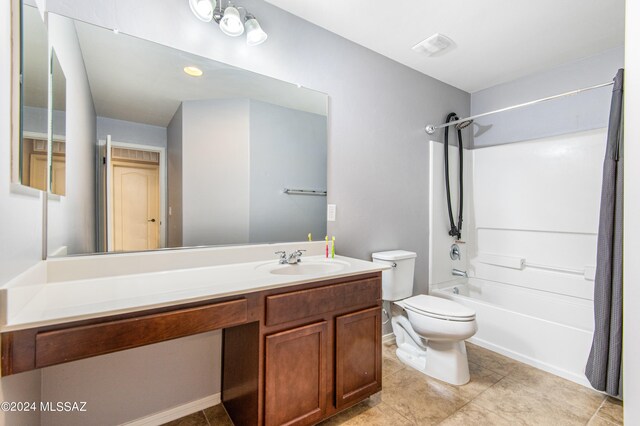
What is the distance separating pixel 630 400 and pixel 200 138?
2.54 metres

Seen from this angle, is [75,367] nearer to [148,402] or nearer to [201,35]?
[148,402]

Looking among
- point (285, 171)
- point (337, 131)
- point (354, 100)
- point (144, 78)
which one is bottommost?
point (285, 171)

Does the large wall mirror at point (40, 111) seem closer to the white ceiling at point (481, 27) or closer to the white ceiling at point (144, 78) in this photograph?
the white ceiling at point (144, 78)

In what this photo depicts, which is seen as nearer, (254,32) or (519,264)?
(254,32)

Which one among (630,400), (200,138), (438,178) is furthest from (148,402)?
(438,178)

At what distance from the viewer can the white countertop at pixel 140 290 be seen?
2.82 feet

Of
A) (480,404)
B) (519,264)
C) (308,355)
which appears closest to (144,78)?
(308,355)

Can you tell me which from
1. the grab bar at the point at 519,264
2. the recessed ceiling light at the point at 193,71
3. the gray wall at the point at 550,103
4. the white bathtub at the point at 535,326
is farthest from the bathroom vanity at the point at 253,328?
the gray wall at the point at 550,103

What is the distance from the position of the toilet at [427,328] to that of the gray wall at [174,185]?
4.73 ft

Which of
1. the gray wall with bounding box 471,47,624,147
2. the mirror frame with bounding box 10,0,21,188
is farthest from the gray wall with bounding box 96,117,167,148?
the gray wall with bounding box 471,47,624,147

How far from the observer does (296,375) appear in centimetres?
132

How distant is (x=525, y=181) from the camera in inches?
106

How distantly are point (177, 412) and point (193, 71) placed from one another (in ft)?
6.16

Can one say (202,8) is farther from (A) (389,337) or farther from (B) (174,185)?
(A) (389,337)
